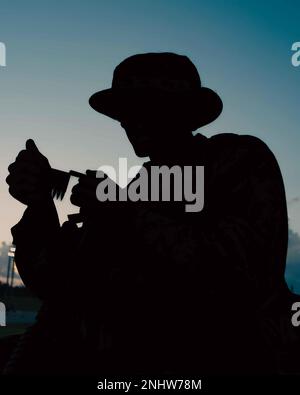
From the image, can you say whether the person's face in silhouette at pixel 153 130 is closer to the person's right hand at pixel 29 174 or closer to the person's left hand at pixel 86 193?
the person's left hand at pixel 86 193

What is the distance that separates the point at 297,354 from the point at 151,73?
199cm

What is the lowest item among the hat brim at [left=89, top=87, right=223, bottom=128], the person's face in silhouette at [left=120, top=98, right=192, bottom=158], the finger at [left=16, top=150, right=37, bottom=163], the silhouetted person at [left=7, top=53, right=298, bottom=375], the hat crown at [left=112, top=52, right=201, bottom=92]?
the silhouetted person at [left=7, top=53, right=298, bottom=375]

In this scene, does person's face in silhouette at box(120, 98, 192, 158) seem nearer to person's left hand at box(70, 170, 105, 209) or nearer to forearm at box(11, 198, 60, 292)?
person's left hand at box(70, 170, 105, 209)

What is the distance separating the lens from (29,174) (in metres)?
3.18

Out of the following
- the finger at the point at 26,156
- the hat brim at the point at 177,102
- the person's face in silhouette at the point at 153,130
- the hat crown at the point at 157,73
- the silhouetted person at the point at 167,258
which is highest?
the hat crown at the point at 157,73

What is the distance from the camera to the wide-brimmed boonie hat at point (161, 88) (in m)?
3.21

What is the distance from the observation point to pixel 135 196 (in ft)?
10.2

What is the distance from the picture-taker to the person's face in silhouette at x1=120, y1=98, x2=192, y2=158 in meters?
3.22

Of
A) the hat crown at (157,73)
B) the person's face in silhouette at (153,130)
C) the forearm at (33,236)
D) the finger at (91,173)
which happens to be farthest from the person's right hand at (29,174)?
the hat crown at (157,73)

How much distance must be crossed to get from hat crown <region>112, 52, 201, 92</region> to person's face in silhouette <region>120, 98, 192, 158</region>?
0.15m

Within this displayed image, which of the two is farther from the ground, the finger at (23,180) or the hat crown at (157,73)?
the hat crown at (157,73)

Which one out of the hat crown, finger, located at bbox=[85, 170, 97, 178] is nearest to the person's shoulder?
the hat crown
